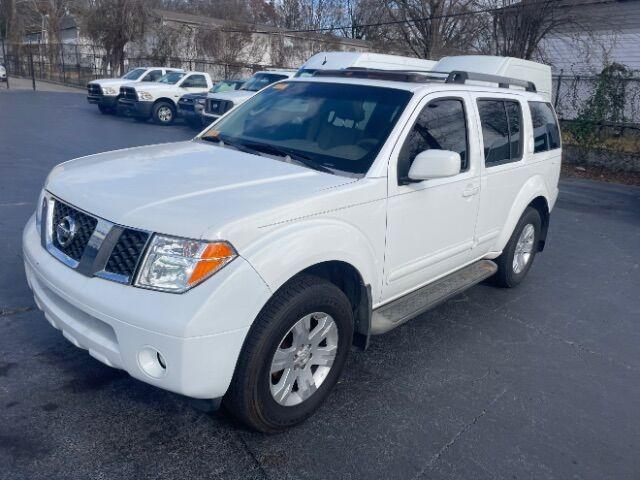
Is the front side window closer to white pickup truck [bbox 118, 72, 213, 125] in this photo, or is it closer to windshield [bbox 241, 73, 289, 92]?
windshield [bbox 241, 73, 289, 92]

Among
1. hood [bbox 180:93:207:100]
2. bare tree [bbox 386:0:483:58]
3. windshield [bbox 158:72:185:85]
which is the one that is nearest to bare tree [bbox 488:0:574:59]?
bare tree [bbox 386:0:483:58]

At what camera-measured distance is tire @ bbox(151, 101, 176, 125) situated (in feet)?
60.7

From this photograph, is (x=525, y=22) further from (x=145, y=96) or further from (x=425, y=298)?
(x=425, y=298)

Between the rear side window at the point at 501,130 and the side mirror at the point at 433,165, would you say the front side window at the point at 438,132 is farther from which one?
the rear side window at the point at 501,130

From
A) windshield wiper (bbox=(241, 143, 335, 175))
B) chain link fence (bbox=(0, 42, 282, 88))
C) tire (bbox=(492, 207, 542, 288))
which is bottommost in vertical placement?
tire (bbox=(492, 207, 542, 288))

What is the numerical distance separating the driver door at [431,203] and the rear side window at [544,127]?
1392mm

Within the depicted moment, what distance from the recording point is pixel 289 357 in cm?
297

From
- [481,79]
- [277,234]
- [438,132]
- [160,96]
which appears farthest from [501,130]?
[160,96]

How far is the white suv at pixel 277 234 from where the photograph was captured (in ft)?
8.32

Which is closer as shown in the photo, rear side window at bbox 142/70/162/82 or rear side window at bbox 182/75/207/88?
rear side window at bbox 182/75/207/88

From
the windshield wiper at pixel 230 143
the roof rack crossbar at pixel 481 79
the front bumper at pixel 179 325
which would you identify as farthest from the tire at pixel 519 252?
the front bumper at pixel 179 325

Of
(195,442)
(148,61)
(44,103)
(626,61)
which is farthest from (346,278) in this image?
(148,61)

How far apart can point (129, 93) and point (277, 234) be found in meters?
→ 17.5

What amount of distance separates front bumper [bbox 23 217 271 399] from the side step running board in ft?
3.69
